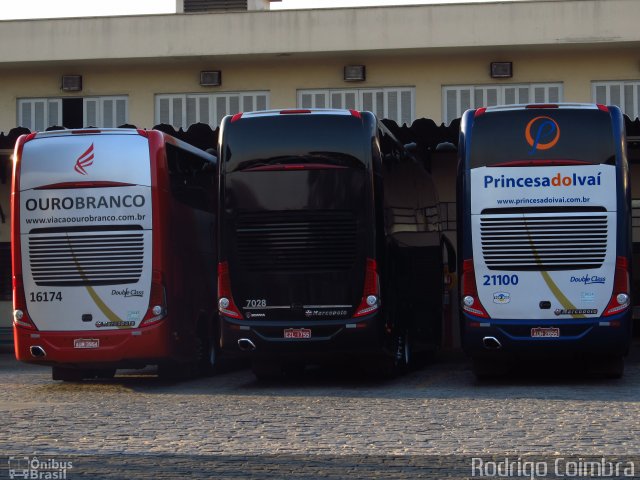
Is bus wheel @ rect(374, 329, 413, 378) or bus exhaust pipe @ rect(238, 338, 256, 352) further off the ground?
bus exhaust pipe @ rect(238, 338, 256, 352)

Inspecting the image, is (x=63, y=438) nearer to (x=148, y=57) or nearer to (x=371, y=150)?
(x=371, y=150)

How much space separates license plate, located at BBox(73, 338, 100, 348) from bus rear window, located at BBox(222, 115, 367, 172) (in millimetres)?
3001

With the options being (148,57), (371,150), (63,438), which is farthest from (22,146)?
(148,57)

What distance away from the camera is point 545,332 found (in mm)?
16844

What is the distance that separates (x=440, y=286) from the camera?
74.5 feet

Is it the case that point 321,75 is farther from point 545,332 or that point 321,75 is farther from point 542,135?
point 545,332

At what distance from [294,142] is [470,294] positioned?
312 cm

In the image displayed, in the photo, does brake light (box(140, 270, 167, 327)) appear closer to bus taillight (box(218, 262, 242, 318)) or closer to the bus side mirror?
bus taillight (box(218, 262, 242, 318))

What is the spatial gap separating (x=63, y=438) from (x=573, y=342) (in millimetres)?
7721

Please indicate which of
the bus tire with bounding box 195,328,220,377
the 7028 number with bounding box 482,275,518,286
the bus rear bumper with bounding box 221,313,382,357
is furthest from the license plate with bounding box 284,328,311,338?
the bus tire with bounding box 195,328,220,377

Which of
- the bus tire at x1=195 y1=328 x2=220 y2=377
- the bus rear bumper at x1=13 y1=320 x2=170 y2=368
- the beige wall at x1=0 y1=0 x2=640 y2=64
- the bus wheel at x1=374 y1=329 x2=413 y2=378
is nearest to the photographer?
the bus rear bumper at x1=13 y1=320 x2=170 y2=368

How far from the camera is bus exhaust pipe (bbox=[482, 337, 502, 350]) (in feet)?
55.5

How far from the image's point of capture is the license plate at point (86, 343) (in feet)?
57.7

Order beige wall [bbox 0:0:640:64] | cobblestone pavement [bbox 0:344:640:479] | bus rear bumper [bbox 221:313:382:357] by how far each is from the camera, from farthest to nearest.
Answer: beige wall [bbox 0:0:640:64] < bus rear bumper [bbox 221:313:382:357] < cobblestone pavement [bbox 0:344:640:479]
